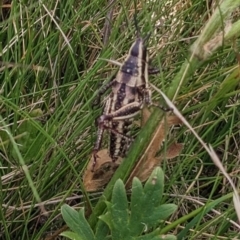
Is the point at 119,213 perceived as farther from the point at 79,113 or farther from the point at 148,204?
the point at 79,113

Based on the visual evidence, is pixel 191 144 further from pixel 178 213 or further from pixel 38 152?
pixel 38 152

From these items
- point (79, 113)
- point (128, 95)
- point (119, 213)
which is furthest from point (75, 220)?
point (79, 113)

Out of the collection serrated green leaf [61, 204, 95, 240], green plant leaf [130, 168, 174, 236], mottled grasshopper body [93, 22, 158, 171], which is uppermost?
mottled grasshopper body [93, 22, 158, 171]

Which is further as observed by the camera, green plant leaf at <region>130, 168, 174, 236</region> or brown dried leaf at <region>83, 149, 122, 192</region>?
brown dried leaf at <region>83, 149, 122, 192</region>

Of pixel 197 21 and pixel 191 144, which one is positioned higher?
pixel 197 21

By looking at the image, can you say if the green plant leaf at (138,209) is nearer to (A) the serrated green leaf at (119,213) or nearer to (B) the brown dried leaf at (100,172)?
(A) the serrated green leaf at (119,213)

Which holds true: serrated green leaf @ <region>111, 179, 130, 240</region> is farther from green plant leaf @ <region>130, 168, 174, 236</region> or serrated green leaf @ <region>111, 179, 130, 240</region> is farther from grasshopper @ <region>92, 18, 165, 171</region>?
grasshopper @ <region>92, 18, 165, 171</region>

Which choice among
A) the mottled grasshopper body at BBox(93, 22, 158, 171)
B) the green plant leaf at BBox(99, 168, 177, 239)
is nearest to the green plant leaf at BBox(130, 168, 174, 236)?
the green plant leaf at BBox(99, 168, 177, 239)

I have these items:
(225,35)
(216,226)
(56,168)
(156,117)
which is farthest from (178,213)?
(225,35)

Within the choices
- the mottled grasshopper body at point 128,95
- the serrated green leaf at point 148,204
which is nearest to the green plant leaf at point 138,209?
the serrated green leaf at point 148,204
